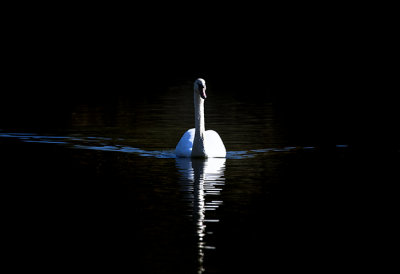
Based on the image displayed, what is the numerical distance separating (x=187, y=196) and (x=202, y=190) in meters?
0.61

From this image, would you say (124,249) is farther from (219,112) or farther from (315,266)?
(219,112)

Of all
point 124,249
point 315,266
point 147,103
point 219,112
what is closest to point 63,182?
point 124,249

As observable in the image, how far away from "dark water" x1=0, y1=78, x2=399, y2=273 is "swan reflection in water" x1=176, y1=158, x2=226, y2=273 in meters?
0.02

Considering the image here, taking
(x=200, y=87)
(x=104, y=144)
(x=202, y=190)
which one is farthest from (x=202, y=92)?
(x=202, y=190)

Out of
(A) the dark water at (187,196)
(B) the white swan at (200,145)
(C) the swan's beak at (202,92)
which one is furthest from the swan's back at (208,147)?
(C) the swan's beak at (202,92)

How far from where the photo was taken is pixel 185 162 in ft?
63.8

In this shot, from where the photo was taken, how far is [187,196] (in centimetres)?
1553

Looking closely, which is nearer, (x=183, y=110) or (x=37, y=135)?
(x=37, y=135)

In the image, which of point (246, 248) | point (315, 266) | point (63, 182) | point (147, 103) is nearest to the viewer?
point (315, 266)

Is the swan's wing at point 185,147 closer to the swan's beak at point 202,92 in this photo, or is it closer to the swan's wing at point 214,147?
A: the swan's wing at point 214,147

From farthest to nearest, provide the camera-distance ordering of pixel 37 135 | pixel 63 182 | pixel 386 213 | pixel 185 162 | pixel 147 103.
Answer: pixel 147 103
pixel 37 135
pixel 185 162
pixel 63 182
pixel 386 213

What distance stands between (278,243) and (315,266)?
3.56 feet

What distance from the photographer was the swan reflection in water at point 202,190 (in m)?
12.9

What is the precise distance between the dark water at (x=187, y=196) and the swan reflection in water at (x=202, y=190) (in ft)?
0.07
